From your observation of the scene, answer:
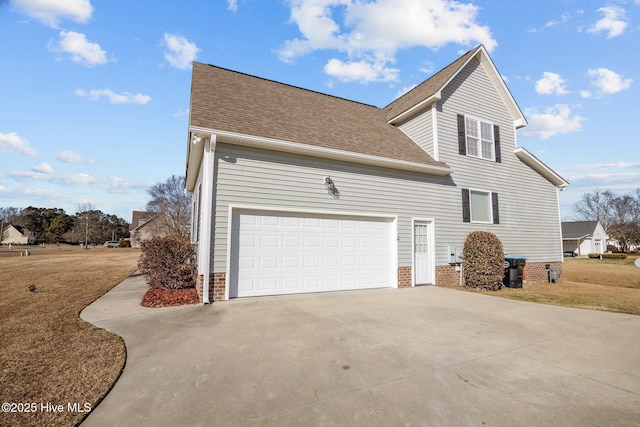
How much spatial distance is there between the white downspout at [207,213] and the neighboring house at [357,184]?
0.03m

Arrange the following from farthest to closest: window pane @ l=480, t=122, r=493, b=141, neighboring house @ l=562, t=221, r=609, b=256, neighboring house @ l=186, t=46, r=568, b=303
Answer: neighboring house @ l=562, t=221, r=609, b=256
window pane @ l=480, t=122, r=493, b=141
neighboring house @ l=186, t=46, r=568, b=303

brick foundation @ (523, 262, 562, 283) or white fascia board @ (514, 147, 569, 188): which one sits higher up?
white fascia board @ (514, 147, 569, 188)

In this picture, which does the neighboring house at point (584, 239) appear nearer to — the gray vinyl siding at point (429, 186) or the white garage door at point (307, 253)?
the gray vinyl siding at point (429, 186)

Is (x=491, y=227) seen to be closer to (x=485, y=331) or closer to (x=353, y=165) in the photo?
(x=353, y=165)

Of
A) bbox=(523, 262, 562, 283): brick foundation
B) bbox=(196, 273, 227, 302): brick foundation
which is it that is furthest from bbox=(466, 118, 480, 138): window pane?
bbox=(196, 273, 227, 302): brick foundation

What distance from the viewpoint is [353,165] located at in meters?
9.00

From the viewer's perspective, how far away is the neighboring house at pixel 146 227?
127ft

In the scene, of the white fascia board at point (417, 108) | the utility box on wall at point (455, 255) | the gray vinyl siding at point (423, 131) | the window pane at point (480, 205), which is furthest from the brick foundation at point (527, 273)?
the white fascia board at point (417, 108)

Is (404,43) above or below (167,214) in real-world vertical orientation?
above

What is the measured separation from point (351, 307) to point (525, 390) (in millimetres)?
3829

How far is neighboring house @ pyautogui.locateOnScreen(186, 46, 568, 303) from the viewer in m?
7.37

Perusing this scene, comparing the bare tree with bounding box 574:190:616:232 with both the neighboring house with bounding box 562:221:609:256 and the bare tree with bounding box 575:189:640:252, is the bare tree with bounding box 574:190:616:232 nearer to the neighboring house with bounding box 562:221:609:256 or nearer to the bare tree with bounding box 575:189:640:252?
the bare tree with bounding box 575:189:640:252

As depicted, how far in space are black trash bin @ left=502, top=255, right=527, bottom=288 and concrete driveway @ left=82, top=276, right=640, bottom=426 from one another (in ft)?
15.1

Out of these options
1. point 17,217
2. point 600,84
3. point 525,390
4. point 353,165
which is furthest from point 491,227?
point 17,217
